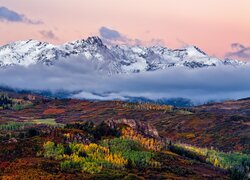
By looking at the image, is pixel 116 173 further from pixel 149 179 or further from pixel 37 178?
pixel 37 178

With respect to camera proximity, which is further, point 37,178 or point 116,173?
point 116,173

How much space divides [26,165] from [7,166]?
749cm

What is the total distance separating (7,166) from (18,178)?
2170 centimetres

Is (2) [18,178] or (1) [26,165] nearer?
(2) [18,178]

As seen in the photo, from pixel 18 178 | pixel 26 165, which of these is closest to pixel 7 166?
pixel 26 165

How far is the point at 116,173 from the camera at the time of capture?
197 m

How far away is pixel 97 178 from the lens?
187 m

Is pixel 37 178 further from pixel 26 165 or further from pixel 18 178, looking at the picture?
pixel 26 165

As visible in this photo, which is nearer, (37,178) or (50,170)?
(37,178)

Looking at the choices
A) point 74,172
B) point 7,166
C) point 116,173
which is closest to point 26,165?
point 7,166

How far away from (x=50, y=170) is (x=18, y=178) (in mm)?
16950

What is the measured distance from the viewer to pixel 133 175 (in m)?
196

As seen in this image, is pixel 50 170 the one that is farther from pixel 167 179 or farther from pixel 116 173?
pixel 167 179

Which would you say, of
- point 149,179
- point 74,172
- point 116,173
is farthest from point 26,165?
point 149,179
